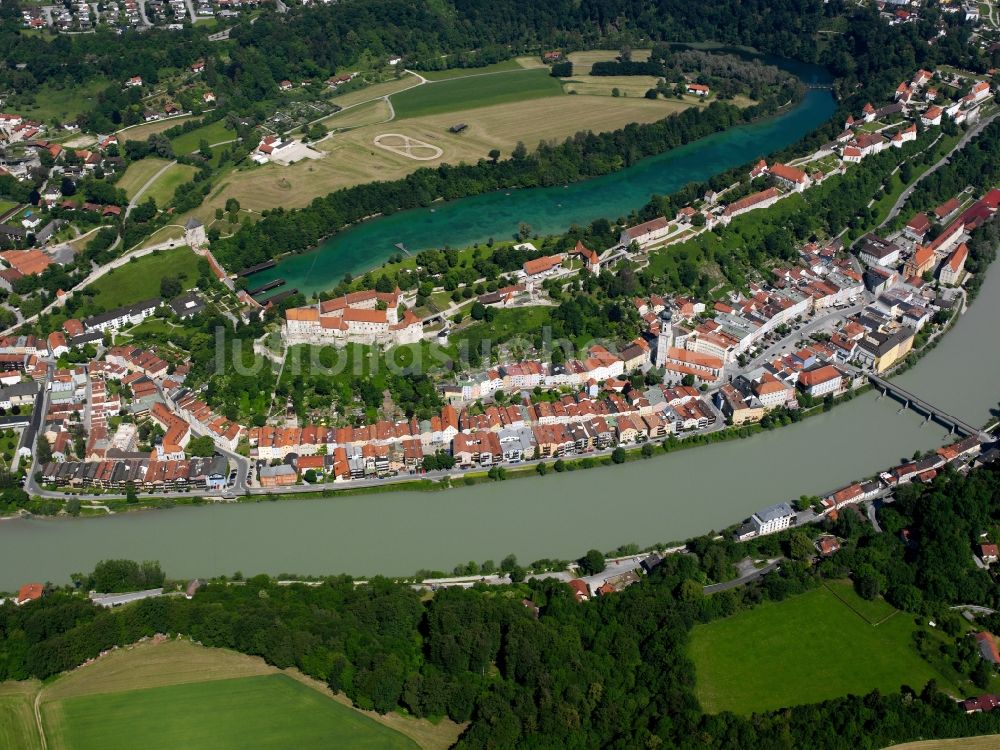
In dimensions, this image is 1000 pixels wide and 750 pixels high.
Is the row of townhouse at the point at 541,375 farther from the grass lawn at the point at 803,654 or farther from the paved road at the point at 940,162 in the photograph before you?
the paved road at the point at 940,162

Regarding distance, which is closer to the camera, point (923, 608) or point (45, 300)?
point (923, 608)

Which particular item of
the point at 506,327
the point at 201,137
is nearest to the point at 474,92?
the point at 201,137

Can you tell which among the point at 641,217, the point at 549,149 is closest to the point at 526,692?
the point at 641,217

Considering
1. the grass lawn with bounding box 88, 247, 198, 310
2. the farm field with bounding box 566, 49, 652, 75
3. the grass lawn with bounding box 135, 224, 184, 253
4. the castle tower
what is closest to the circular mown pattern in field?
the grass lawn with bounding box 135, 224, 184, 253

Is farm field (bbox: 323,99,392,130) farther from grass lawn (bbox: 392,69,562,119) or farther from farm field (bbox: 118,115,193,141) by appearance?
farm field (bbox: 118,115,193,141)

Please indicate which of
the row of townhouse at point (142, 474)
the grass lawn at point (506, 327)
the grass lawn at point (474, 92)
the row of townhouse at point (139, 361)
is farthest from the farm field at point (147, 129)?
the row of townhouse at point (142, 474)

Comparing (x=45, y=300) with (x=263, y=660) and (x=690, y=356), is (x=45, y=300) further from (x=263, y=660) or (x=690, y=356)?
(x=690, y=356)
